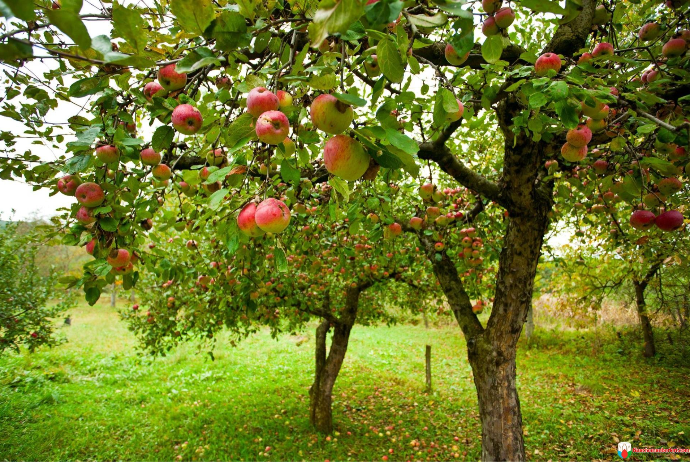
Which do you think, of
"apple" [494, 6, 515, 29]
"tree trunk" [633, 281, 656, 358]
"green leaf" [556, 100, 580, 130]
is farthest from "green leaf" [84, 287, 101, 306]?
"tree trunk" [633, 281, 656, 358]

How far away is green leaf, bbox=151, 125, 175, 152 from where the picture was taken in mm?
1177

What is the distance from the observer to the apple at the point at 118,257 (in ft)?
4.97

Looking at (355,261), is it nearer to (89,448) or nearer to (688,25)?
(688,25)

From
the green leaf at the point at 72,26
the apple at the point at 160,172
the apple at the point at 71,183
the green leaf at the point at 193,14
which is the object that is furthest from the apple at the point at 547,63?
the apple at the point at 71,183

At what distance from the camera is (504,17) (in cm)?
147

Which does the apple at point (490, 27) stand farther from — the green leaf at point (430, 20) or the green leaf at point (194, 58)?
the green leaf at point (194, 58)

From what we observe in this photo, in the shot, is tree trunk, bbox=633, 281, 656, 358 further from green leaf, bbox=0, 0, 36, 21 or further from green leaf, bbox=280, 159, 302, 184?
green leaf, bbox=0, 0, 36, 21

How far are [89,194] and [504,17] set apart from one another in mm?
1902

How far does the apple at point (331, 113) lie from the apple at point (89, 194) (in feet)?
3.62

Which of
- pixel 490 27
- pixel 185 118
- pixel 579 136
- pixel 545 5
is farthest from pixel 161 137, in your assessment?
pixel 579 136

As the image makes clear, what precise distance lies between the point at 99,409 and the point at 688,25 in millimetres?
10107

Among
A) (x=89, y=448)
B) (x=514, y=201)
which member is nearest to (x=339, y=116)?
(x=514, y=201)

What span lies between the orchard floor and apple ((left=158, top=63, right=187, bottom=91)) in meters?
5.70

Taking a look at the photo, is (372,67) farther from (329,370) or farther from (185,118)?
(329,370)
